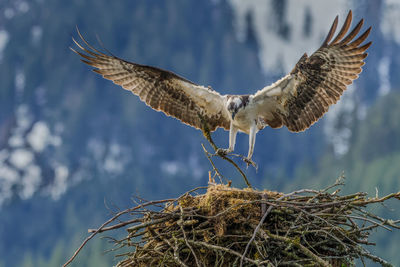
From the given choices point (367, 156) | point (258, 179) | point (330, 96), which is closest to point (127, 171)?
point (258, 179)

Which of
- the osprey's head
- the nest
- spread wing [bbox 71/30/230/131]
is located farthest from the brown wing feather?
the nest

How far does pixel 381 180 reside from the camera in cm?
6119

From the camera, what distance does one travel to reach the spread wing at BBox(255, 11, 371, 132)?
777cm

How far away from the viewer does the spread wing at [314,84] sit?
7766mm

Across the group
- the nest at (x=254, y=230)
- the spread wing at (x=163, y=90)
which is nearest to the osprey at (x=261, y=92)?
the spread wing at (x=163, y=90)

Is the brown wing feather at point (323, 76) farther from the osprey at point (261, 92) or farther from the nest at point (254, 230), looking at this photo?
the nest at point (254, 230)

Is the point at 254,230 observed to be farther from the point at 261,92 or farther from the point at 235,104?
the point at 261,92

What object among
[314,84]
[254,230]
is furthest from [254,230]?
[314,84]

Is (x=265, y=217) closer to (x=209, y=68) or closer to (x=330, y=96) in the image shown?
(x=330, y=96)

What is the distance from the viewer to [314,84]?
810cm

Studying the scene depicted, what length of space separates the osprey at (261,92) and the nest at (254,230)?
1766 mm

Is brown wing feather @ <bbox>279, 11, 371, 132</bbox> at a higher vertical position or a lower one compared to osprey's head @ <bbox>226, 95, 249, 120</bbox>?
higher

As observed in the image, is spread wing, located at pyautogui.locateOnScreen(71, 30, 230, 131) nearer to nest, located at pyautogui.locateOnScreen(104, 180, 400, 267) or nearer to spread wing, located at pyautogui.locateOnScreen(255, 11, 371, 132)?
spread wing, located at pyautogui.locateOnScreen(255, 11, 371, 132)

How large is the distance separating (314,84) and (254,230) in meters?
3.02
